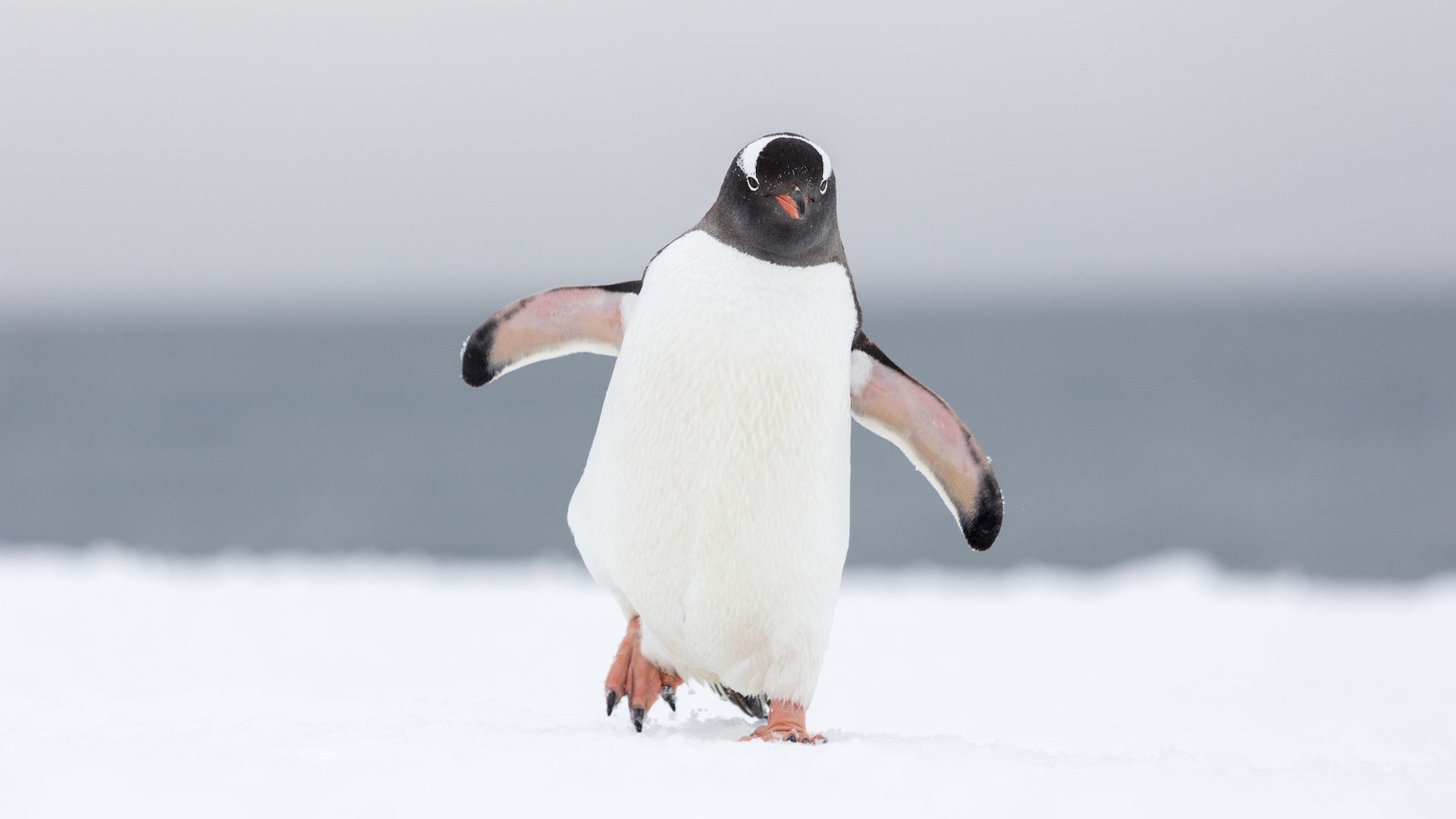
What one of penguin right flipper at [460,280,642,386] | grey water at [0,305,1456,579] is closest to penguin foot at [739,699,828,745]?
penguin right flipper at [460,280,642,386]

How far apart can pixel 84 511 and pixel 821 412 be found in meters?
18.4

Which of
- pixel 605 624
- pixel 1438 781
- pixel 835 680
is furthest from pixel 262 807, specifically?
pixel 605 624

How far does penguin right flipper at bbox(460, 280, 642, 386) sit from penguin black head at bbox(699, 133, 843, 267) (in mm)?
545

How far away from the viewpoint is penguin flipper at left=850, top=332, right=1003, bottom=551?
10.5ft

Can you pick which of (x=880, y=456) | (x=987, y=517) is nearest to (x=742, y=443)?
(x=987, y=517)

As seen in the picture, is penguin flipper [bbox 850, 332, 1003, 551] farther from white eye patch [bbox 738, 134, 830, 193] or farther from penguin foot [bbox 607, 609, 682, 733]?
penguin foot [bbox 607, 609, 682, 733]

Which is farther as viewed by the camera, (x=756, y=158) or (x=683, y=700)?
(x=683, y=700)

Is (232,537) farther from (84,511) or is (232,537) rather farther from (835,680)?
(835,680)

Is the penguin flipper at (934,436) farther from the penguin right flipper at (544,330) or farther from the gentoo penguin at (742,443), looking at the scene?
the penguin right flipper at (544,330)

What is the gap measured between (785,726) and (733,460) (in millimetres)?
722

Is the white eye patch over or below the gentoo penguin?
over

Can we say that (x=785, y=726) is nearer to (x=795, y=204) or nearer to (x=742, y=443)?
(x=742, y=443)

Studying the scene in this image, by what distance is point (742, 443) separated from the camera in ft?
8.96

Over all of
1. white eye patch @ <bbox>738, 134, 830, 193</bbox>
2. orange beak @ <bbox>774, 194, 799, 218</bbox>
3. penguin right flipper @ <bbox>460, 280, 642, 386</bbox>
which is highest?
white eye patch @ <bbox>738, 134, 830, 193</bbox>
